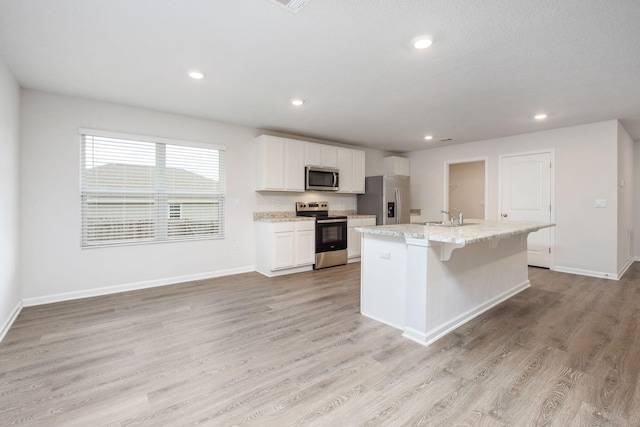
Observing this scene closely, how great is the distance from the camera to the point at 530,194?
202 inches

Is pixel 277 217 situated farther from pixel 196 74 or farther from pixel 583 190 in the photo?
pixel 583 190

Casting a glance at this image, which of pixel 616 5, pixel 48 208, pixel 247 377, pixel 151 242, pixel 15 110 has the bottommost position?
pixel 247 377

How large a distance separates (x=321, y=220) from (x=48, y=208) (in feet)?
11.4

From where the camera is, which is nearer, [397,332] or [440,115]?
[397,332]

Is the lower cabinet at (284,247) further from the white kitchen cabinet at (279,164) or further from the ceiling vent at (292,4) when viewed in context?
the ceiling vent at (292,4)

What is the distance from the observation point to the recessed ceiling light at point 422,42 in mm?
2191

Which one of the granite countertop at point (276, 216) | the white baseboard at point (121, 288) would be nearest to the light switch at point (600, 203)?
the granite countertop at point (276, 216)

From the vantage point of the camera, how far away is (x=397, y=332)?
2629 mm

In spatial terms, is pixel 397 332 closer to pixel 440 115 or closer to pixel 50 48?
pixel 440 115

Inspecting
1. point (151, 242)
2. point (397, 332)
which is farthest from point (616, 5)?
point (151, 242)

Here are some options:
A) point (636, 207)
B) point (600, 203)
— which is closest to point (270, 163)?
point (600, 203)

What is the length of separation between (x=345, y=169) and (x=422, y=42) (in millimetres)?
3539

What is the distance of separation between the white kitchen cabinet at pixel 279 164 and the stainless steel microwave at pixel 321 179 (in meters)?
0.12

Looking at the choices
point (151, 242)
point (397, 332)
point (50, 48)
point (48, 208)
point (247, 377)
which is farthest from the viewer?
point (151, 242)
